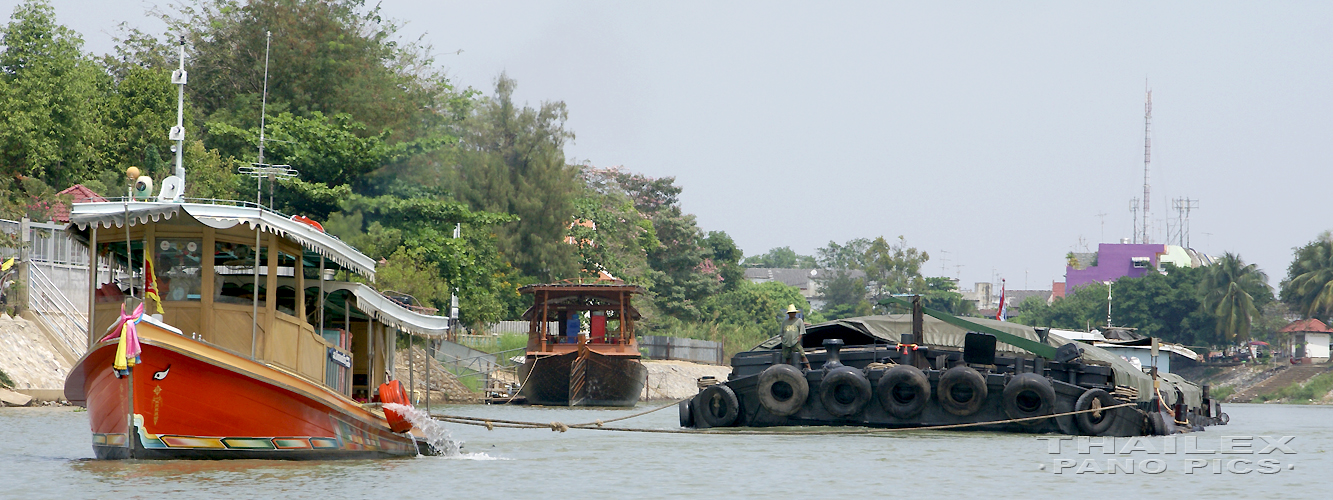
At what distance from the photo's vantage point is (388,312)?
16.4 m

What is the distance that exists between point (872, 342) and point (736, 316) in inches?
1784

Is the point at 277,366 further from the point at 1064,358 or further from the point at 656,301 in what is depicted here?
the point at 656,301

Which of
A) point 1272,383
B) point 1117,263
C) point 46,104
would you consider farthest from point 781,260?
point 46,104

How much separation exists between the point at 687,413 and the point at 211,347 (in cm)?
1104

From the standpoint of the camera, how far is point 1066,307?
88.7 m

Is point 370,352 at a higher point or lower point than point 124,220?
lower

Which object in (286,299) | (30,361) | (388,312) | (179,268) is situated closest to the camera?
(179,268)

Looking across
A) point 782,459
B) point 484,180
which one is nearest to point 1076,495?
point 782,459

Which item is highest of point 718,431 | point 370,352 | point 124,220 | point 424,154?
point 424,154

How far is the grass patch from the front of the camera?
63.5 meters

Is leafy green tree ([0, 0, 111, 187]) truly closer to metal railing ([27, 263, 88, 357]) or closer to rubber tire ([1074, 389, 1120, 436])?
metal railing ([27, 263, 88, 357])

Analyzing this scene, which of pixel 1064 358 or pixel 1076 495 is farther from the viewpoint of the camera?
pixel 1064 358

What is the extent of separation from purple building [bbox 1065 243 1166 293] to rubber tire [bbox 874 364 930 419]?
82534 mm

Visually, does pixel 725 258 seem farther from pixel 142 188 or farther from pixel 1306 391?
pixel 142 188
